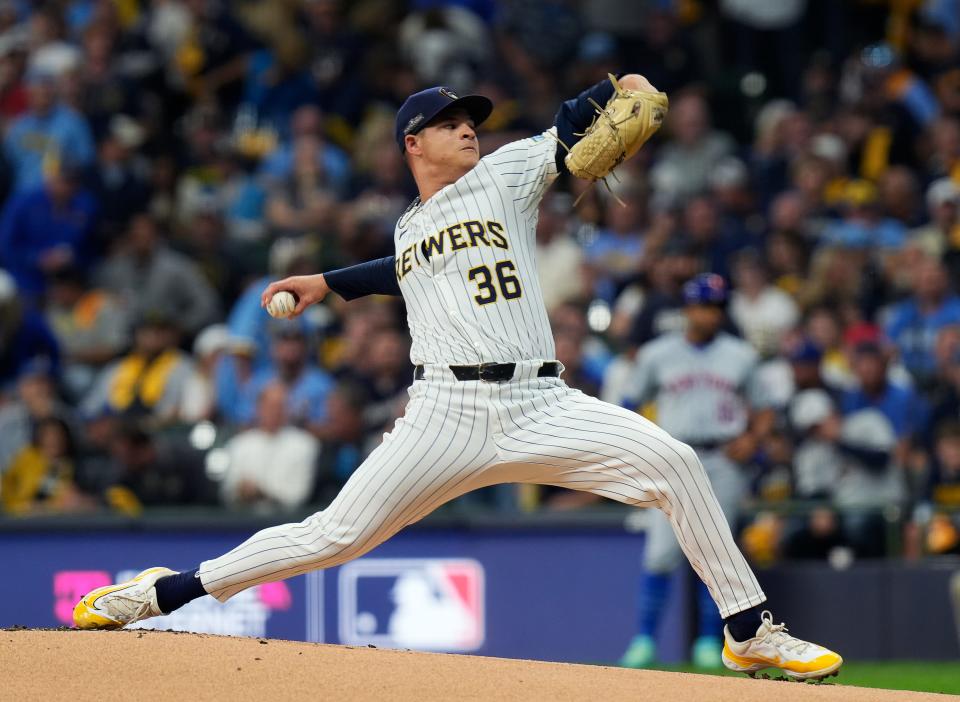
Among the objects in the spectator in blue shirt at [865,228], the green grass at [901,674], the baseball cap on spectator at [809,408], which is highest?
the spectator in blue shirt at [865,228]

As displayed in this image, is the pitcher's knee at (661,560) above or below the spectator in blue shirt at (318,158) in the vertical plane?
below

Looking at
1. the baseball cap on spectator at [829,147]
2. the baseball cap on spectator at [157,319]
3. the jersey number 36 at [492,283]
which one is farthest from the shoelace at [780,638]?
the baseball cap on spectator at [829,147]

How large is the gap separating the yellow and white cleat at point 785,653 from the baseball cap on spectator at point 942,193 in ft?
21.0

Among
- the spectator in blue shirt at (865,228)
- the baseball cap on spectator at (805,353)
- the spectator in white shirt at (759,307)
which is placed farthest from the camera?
the spectator in blue shirt at (865,228)

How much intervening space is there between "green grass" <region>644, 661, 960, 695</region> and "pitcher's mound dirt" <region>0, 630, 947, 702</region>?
6.76ft

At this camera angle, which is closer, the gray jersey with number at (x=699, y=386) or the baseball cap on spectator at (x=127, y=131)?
the gray jersey with number at (x=699, y=386)

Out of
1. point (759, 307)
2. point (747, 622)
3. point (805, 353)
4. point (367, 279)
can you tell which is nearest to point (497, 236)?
point (367, 279)

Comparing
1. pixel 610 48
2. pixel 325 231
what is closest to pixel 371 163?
pixel 325 231

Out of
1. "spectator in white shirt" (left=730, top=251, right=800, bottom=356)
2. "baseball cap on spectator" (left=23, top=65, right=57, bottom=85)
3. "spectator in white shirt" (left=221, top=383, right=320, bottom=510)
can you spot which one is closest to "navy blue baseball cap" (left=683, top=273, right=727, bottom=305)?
→ "spectator in white shirt" (left=730, top=251, right=800, bottom=356)

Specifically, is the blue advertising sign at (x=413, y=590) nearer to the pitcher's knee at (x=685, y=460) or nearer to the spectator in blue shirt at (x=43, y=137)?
the pitcher's knee at (x=685, y=460)

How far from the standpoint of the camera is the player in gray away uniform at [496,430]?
485 centimetres

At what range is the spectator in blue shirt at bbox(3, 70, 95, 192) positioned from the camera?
12.0 meters

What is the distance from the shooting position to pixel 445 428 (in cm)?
488

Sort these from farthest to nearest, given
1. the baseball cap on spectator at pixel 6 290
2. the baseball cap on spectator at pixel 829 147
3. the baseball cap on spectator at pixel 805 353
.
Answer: the baseball cap on spectator at pixel 829 147
the baseball cap on spectator at pixel 6 290
the baseball cap on spectator at pixel 805 353
